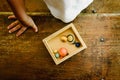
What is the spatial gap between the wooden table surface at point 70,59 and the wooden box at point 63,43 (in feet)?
0.13

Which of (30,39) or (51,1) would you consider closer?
(51,1)

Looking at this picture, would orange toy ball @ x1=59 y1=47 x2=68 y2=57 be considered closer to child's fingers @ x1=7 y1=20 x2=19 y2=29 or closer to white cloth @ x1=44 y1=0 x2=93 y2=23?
white cloth @ x1=44 y1=0 x2=93 y2=23

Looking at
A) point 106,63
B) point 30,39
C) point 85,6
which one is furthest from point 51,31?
point 106,63

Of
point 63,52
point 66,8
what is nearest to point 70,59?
point 63,52

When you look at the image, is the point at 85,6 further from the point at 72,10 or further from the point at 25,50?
the point at 25,50

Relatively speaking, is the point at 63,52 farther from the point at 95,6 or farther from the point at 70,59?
the point at 95,6

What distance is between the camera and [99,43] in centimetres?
152

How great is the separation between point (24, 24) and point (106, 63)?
0.46 metres

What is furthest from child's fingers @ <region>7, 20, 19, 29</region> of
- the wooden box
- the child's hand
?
the wooden box

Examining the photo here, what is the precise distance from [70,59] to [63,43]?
90 millimetres

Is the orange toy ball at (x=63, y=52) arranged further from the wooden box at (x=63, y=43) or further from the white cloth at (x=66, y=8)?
the white cloth at (x=66, y=8)

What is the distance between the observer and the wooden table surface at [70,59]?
1.49 meters

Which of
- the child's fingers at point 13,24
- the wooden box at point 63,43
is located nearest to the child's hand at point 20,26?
the child's fingers at point 13,24

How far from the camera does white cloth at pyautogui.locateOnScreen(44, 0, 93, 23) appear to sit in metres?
1.42
